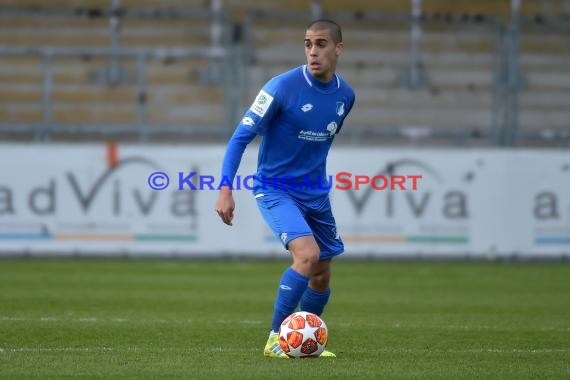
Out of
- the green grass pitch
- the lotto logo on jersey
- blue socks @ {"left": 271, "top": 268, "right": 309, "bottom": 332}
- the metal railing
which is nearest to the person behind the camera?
the green grass pitch

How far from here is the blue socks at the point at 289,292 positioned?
788 cm

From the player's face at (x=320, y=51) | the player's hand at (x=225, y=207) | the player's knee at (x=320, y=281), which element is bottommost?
the player's knee at (x=320, y=281)

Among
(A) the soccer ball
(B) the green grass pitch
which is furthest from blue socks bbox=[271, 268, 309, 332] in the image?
(B) the green grass pitch

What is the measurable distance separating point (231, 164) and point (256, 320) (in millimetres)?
2946

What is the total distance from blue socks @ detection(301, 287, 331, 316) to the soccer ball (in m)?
0.72

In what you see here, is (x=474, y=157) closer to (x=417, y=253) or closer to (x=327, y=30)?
(x=417, y=253)

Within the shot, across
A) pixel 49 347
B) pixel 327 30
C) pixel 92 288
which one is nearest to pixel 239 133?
pixel 327 30

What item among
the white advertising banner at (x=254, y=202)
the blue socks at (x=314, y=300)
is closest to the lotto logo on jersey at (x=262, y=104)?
the blue socks at (x=314, y=300)

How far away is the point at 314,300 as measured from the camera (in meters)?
8.59

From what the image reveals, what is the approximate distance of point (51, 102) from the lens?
18.4 m

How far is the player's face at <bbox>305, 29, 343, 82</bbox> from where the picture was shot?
26.7 ft

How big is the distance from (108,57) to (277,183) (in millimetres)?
11288

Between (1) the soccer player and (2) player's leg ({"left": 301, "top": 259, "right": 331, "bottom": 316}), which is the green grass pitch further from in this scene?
(1) the soccer player

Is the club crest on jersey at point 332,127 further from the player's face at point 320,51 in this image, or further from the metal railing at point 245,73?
the metal railing at point 245,73
